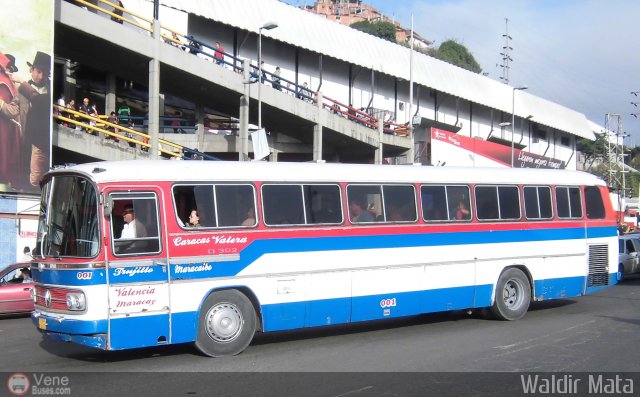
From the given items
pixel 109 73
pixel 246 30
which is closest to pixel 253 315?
pixel 109 73

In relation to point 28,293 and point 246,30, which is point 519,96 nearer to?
point 246,30

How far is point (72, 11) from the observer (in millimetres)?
22047

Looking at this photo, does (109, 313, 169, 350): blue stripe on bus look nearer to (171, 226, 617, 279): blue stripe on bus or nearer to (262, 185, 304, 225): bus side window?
(171, 226, 617, 279): blue stripe on bus

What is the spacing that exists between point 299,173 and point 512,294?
579 cm

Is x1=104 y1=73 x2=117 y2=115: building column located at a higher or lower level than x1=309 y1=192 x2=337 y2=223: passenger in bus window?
higher

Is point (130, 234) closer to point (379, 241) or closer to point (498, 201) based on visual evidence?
point (379, 241)

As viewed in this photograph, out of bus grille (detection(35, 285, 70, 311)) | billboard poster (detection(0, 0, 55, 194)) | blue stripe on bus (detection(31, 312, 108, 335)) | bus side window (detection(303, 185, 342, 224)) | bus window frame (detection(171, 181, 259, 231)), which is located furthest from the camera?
billboard poster (detection(0, 0, 55, 194))

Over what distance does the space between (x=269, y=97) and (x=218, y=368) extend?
64.7ft

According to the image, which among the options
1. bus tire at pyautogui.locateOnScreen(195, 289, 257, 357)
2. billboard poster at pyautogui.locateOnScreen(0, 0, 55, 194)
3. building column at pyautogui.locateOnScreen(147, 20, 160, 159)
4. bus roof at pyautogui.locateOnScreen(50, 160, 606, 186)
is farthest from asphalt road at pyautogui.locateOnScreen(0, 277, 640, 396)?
building column at pyautogui.locateOnScreen(147, 20, 160, 159)

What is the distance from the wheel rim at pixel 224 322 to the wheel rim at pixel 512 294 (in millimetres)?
6325

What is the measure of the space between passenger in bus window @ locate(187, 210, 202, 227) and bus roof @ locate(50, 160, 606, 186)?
1.65ft

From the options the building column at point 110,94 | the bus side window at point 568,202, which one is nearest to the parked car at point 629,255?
the bus side window at point 568,202

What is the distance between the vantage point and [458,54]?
117 m

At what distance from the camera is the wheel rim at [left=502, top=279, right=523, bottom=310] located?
14391mm
